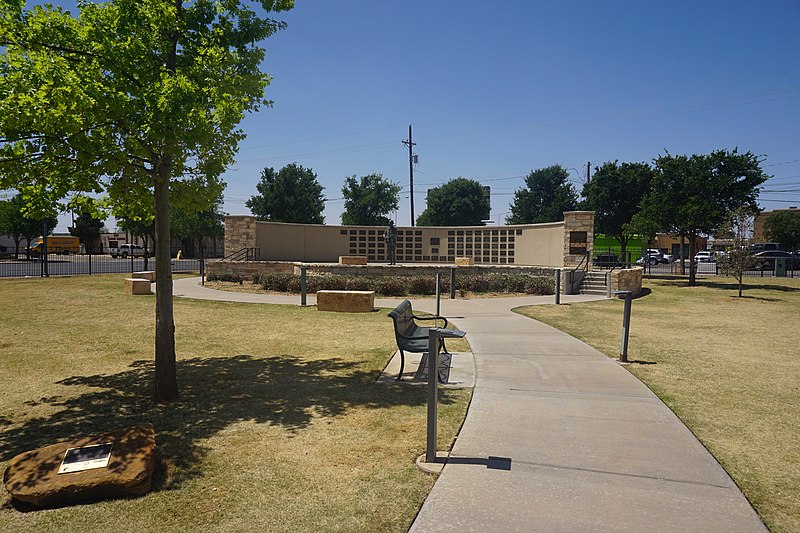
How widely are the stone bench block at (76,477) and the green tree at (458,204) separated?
2321 inches

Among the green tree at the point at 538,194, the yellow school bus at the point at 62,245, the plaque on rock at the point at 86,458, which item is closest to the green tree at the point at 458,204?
the green tree at the point at 538,194

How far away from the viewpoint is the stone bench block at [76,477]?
3398mm

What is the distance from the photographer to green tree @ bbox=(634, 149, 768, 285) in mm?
22703

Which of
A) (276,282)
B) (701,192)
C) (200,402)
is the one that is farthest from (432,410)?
(701,192)

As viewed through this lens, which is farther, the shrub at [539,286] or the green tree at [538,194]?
the green tree at [538,194]

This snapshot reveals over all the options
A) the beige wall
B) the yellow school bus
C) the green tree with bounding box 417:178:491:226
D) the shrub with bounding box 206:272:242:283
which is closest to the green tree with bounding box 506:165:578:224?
the green tree with bounding box 417:178:491:226

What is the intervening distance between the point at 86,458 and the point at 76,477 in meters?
0.25

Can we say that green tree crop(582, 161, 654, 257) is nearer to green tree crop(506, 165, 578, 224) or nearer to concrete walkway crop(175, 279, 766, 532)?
green tree crop(506, 165, 578, 224)

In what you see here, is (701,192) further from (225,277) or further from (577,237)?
(225,277)

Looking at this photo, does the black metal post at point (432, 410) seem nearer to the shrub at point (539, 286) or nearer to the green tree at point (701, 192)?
the shrub at point (539, 286)

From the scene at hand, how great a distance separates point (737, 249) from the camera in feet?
64.3

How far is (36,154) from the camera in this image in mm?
4930

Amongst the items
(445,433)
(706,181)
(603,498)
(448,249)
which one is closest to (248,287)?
(448,249)

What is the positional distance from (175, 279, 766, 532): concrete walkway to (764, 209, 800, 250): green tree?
59404mm
